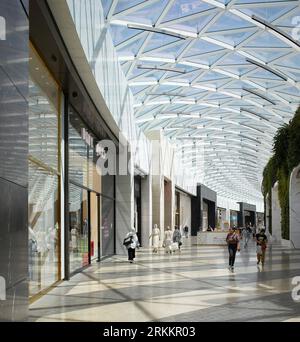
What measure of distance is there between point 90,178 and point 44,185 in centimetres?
858

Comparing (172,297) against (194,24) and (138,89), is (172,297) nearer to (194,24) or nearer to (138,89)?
(194,24)

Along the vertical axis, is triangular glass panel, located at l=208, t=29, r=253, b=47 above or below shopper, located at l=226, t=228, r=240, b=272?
above

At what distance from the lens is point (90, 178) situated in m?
22.0

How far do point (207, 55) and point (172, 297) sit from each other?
770 inches

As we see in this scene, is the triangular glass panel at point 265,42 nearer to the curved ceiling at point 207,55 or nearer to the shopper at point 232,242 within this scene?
the curved ceiling at point 207,55

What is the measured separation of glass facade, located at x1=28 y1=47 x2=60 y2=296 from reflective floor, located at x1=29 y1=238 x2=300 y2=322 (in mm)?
729

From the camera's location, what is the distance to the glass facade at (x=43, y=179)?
1203cm

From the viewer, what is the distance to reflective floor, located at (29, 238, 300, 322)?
9.91 meters

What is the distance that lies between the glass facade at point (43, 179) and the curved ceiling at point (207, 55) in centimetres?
751

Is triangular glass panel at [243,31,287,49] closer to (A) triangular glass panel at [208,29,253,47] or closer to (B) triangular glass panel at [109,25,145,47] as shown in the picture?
(A) triangular glass panel at [208,29,253,47]

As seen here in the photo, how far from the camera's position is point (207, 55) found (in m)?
29.4

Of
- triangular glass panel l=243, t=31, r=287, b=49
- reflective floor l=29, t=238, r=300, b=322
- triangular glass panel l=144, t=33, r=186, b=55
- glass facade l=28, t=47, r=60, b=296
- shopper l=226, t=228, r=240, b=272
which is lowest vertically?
reflective floor l=29, t=238, r=300, b=322

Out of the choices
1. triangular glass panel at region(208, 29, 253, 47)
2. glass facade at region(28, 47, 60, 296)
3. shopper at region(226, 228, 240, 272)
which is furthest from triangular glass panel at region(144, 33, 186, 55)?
glass facade at region(28, 47, 60, 296)

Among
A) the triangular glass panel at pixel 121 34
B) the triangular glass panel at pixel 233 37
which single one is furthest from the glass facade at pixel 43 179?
the triangular glass panel at pixel 233 37
